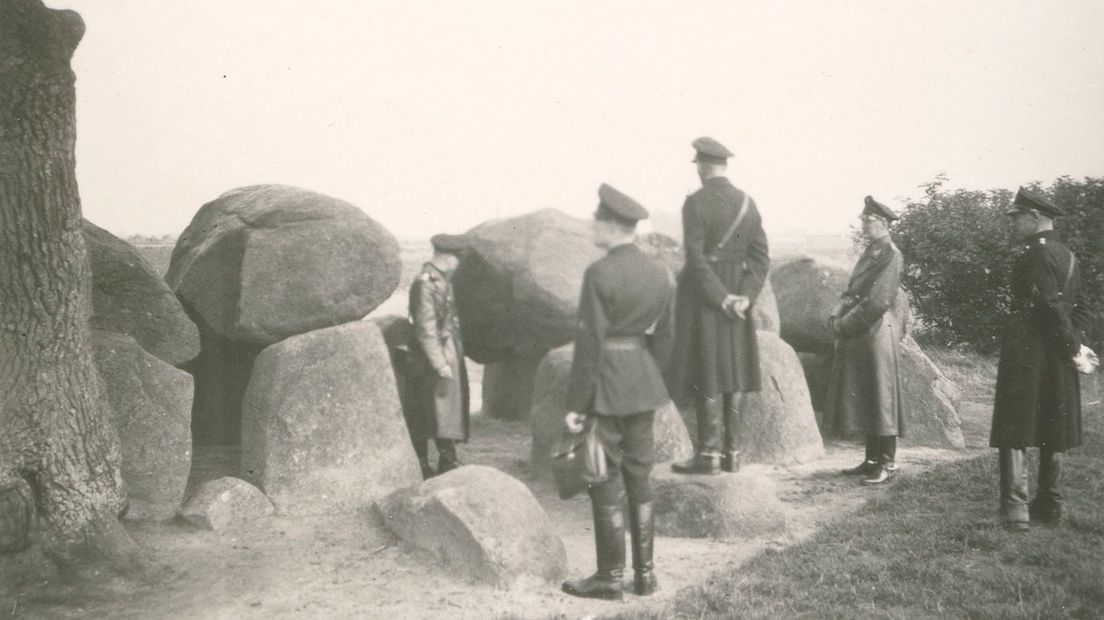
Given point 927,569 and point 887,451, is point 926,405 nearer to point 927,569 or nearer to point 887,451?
point 887,451

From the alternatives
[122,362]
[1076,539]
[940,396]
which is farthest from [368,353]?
[940,396]

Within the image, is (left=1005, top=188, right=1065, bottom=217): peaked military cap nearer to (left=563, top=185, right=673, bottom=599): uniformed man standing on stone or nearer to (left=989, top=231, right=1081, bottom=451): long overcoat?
(left=989, top=231, right=1081, bottom=451): long overcoat

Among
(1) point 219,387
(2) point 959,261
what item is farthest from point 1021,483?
(2) point 959,261

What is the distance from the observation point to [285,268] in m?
7.37

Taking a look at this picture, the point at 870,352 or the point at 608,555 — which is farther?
the point at 870,352

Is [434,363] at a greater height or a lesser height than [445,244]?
lesser

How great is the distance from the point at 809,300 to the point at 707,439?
13.2ft

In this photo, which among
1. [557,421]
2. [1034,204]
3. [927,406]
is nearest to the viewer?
[1034,204]

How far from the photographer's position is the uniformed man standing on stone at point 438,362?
7.52m

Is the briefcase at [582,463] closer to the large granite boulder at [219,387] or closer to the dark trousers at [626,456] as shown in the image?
the dark trousers at [626,456]

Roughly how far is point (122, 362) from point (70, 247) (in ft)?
3.75

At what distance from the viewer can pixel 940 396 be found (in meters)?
9.20

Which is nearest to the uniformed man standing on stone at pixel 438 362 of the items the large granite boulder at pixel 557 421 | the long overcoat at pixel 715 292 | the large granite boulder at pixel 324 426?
the large granite boulder at pixel 324 426

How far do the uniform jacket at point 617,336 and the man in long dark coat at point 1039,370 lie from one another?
260cm
